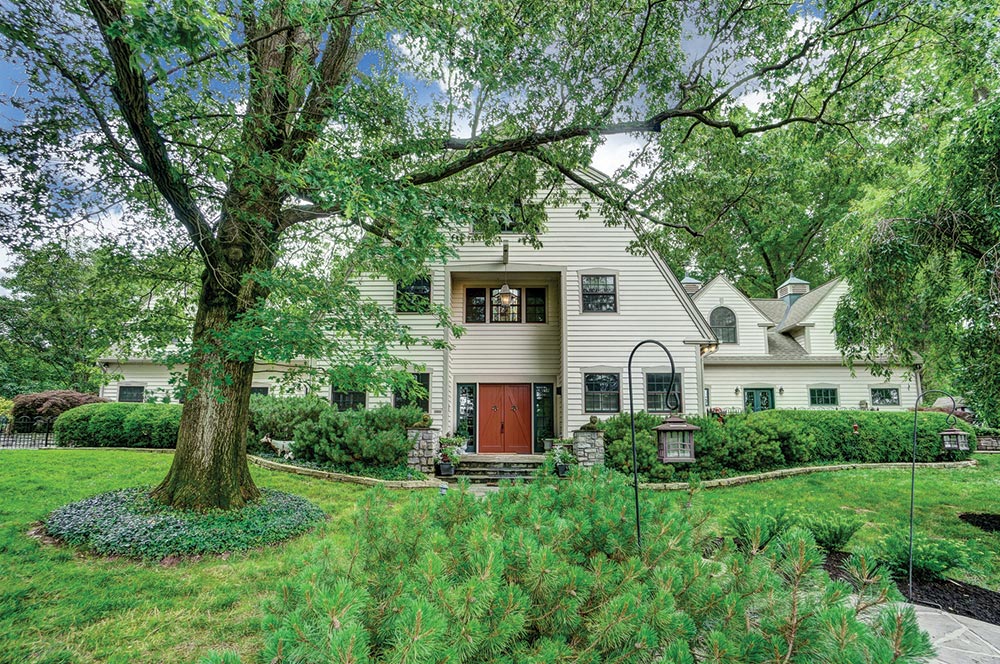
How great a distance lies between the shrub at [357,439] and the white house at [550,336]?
1.52 metres

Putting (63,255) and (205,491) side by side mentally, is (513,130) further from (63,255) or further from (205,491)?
(205,491)

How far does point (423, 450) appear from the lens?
1041 cm

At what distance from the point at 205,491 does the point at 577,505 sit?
528 centimetres

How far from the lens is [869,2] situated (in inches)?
236

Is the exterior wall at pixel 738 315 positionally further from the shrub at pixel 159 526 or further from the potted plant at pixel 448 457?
the shrub at pixel 159 526

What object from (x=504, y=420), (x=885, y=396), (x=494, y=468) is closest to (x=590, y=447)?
(x=494, y=468)

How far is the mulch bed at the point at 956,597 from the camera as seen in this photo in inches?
142

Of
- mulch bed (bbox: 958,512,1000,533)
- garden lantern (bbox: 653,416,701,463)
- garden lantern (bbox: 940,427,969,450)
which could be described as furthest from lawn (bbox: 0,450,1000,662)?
garden lantern (bbox: 940,427,969,450)

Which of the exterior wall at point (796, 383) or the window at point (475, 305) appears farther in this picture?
the exterior wall at point (796, 383)

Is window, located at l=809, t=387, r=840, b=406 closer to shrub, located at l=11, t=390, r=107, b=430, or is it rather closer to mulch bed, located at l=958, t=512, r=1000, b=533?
mulch bed, located at l=958, t=512, r=1000, b=533

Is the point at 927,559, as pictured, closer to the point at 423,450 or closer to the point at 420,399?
the point at 423,450

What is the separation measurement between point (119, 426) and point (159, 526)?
31.3 ft

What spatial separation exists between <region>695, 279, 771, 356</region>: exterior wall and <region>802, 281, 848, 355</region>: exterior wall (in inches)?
67.8

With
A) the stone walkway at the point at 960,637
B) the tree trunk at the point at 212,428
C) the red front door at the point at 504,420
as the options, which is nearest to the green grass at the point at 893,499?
the stone walkway at the point at 960,637
